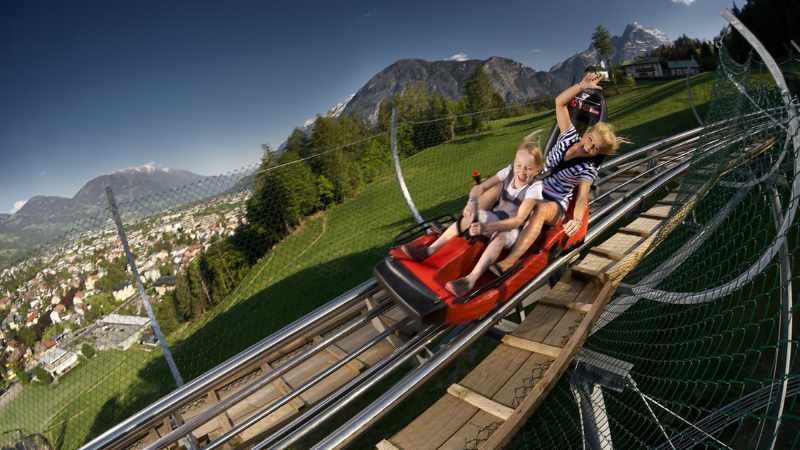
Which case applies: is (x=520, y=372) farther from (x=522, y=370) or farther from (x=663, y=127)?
(x=663, y=127)

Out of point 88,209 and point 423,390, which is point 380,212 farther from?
point 88,209

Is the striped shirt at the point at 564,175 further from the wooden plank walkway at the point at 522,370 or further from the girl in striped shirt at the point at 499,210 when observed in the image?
the wooden plank walkway at the point at 522,370

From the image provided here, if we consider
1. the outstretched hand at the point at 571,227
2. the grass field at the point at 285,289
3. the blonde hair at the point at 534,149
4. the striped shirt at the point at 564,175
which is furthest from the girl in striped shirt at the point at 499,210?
the grass field at the point at 285,289

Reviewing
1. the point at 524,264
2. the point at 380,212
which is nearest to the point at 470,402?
the point at 524,264

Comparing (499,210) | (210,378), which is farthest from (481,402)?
(210,378)

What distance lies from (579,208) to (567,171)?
14.6 inches

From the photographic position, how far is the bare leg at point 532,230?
106 inches

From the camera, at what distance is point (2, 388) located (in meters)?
4.78

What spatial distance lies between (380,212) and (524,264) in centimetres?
909

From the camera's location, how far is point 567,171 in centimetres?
313

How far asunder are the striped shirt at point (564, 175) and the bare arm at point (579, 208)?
0.06 meters

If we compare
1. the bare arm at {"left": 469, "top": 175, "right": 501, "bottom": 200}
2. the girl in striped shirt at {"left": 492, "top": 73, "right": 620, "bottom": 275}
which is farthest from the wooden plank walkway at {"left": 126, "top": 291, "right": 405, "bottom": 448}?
the bare arm at {"left": 469, "top": 175, "right": 501, "bottom": 200}

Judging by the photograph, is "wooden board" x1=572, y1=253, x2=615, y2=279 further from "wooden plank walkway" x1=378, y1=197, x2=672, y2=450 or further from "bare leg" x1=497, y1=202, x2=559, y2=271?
"bare leg" x1=497, y1=202, x2=559, y2=271

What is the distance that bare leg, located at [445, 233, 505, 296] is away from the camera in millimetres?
2523
